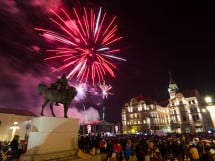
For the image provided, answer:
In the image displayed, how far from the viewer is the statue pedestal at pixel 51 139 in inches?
359

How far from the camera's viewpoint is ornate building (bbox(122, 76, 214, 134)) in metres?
66.8

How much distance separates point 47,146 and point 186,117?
2818 inches

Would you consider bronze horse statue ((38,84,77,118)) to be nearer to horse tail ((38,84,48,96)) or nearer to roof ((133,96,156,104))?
horse tail ((38,84,48,96))

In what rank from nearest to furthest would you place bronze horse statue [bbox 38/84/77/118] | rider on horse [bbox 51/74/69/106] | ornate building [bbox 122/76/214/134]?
bronze horse statue [bbox 38/84/77/118] → rider on horse [bbox 51/74/69/106] → ornate building [bbox 122/76/214/134]

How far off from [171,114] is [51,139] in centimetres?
7392

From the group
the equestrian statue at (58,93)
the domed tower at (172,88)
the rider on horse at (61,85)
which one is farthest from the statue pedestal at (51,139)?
the domed tower at (172,88)

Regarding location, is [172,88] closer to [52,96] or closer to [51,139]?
[52,96]

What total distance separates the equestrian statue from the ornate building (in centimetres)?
5654

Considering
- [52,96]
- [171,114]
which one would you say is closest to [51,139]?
[52,96]

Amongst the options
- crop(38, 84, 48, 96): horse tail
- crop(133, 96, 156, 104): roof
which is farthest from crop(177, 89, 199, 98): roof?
crop(38, 84, 48, 96): horse tail

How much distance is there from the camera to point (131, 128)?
273 ft

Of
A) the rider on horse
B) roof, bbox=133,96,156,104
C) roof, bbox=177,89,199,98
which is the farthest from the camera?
roof, bbox=133,96,156,104

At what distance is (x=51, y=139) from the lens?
32.1ft

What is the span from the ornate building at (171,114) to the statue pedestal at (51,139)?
56559 millimetres
